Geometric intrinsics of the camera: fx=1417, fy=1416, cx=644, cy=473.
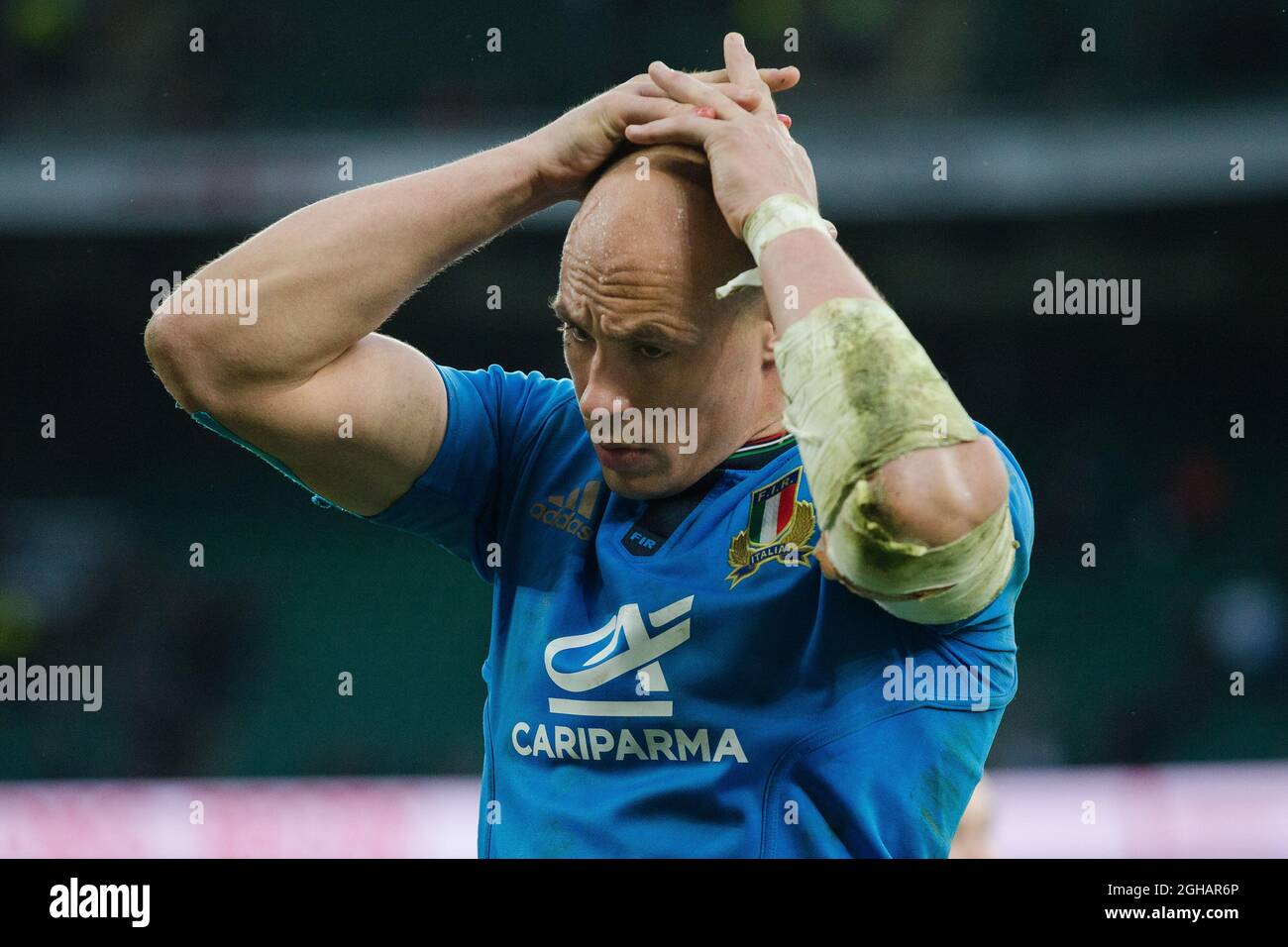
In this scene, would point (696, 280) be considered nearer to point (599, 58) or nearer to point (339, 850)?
point (339, 850)

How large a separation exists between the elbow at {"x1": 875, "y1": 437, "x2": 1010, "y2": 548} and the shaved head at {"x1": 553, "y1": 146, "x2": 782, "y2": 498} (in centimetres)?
46

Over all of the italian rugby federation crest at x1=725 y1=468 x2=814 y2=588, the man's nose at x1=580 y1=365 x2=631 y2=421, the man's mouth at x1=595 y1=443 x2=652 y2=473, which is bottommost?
the italian rugby federation crest at x1=725 y1=468 x2=814 y2=588

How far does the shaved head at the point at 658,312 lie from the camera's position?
2055mm

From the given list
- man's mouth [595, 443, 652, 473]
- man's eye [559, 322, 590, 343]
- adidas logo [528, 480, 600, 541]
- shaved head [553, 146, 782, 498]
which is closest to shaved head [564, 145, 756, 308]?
shaved head [553, 146, 782, 498]

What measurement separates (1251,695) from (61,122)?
8.64 m

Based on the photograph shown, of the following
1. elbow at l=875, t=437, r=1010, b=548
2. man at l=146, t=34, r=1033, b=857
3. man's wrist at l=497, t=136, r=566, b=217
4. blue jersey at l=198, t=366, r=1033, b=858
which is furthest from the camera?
man's wrist at l=497, t=136, r=566, b=217

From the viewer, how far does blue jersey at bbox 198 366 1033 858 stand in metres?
1.97

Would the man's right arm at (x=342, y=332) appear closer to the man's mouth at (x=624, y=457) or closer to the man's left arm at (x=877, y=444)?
the man's mouth at (x=624, y=457)

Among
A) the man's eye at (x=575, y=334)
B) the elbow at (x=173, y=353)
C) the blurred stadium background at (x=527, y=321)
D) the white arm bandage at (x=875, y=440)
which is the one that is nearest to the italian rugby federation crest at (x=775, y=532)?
the white arm bandage at (x=875, y=440)

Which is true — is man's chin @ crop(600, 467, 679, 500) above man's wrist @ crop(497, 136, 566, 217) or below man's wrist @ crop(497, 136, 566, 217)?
below

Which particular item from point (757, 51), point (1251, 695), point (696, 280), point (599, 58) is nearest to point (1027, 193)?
point (757, 51)

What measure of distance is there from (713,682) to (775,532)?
0.78 feet

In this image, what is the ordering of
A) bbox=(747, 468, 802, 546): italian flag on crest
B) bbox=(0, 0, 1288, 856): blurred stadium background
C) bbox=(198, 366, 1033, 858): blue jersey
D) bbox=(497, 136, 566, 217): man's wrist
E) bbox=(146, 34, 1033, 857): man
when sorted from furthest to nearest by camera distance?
bbox=(0, 0, 1288, 856): blurred stadium background, bbox=(497, 136, 566, 217): man's wrist, bbox=(747, 468, 802, 546): italian flag on crest, bbox=(198, 366, 1033, 858): blue jersey, bbox=(146, 34, 1033, 857): man

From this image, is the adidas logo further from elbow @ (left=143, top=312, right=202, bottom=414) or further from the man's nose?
elbow @ (left=143, top=312, right=202, bottom=414)
